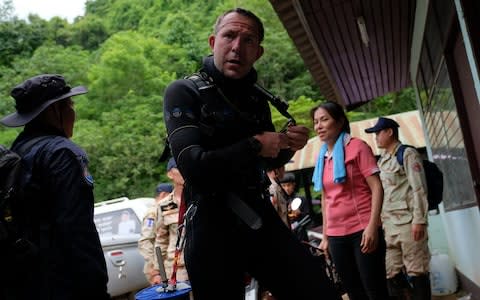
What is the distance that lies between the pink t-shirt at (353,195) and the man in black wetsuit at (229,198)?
2.06 metres

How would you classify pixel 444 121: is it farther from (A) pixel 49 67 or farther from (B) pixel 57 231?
(A) pixel 49 67

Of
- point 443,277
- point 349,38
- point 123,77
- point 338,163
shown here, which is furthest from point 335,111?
point 123,77

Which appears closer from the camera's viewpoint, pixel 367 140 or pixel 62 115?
pixel 62 115

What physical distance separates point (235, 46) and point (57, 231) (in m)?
1.11

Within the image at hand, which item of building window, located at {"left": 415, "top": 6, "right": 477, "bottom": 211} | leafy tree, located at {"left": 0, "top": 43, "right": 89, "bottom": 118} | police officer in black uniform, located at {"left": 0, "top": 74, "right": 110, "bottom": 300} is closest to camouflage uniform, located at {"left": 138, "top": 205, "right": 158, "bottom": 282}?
police officer in black uniform, located at {"left": 0, "top": 74, "right": 110, "bottom": 300}

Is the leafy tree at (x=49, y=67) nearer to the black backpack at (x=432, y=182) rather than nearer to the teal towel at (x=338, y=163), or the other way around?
the black backpack at (x=432, y=182)

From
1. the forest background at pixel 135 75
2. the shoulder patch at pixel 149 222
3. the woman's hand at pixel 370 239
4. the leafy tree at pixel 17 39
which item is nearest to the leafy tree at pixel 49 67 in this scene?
the forest background at pixel 135 75

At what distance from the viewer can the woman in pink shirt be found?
4.03 meters

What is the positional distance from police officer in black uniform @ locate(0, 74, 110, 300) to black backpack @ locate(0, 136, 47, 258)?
2 cm

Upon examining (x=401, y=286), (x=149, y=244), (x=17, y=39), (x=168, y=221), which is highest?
(x=17, y=39)

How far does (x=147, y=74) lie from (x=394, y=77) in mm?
23368

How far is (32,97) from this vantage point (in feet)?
8.33

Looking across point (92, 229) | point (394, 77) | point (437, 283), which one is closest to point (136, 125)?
point (394, 77)

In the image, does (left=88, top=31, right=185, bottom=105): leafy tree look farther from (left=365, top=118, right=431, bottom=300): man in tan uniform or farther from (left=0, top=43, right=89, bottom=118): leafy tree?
(left=365, top=118, right=431, bottom=300): man in tan uniform
